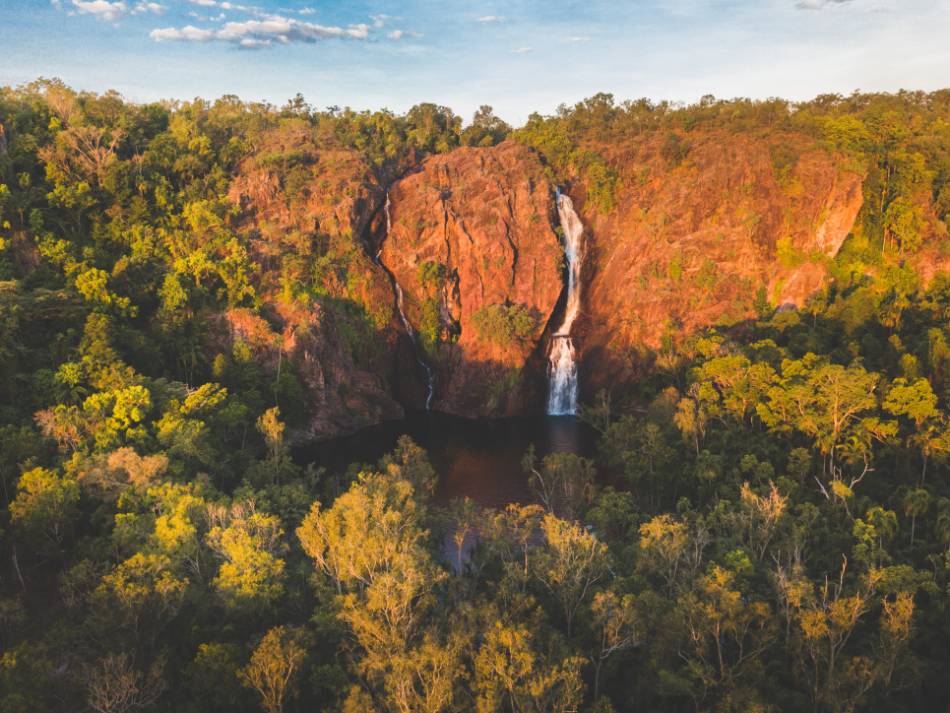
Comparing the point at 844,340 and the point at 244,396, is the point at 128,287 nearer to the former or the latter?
the point at 244,396

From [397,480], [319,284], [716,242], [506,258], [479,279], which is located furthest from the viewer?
[479,279]

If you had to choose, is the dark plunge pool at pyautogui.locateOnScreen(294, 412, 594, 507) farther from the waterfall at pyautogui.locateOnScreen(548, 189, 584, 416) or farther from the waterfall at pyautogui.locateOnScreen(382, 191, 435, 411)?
the waterfall at pyautogui.locateOnScreen(382, 191, 435, 411)

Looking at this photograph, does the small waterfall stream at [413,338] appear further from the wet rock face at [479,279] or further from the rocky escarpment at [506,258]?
the wet rock face at [479,279]

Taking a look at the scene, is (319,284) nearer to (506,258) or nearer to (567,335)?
(506,258)

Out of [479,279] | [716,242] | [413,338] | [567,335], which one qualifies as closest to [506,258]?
[479,279]

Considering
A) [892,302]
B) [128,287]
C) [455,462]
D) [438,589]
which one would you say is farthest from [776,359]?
[128,287]

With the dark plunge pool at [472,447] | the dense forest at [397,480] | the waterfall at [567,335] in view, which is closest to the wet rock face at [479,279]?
the waterfall at [567,335]
